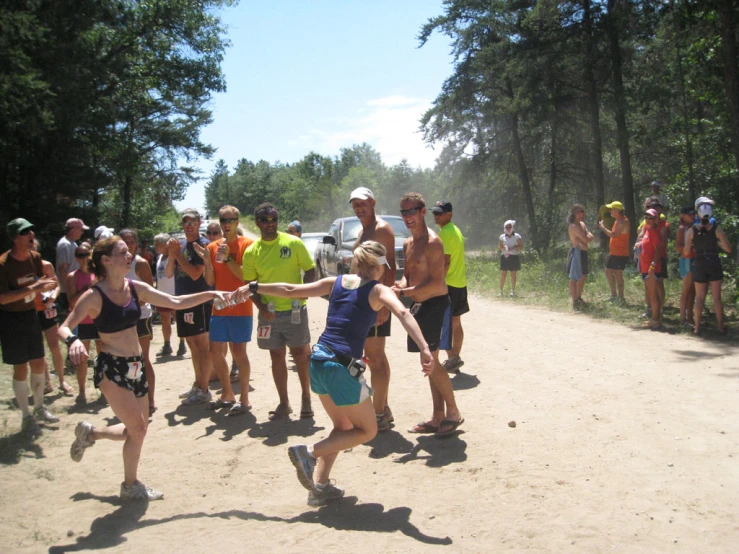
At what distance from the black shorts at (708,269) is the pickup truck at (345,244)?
21.5 feet

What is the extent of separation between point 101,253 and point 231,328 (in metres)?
2.16

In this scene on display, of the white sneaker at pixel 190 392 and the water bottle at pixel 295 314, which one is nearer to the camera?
the water bottle at pixel 295 314

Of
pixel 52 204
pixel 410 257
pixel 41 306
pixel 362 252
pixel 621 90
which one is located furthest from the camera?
pixel 621 90

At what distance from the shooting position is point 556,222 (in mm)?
25344

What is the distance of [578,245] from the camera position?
12500mm

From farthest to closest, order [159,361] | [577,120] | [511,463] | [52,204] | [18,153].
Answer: [577,120]
[52,204]
[18,153]
[159,361]
[511,463]

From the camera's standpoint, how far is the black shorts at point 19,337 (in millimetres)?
6508

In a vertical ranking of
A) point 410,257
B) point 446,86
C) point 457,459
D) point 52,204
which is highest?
point 446,86

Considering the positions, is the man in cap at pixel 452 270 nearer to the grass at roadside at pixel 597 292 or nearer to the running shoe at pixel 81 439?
the running shoe at pixel 81 439

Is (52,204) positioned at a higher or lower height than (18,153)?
lower

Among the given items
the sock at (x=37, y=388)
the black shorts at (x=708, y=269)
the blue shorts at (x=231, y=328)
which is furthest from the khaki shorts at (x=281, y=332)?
the black shorts at (x=708, y=269)

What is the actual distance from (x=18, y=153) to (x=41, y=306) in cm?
894

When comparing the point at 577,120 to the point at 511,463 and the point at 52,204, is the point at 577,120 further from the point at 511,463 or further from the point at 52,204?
the point at 511,463

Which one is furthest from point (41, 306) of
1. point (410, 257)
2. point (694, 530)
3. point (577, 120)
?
point (577, 120)
